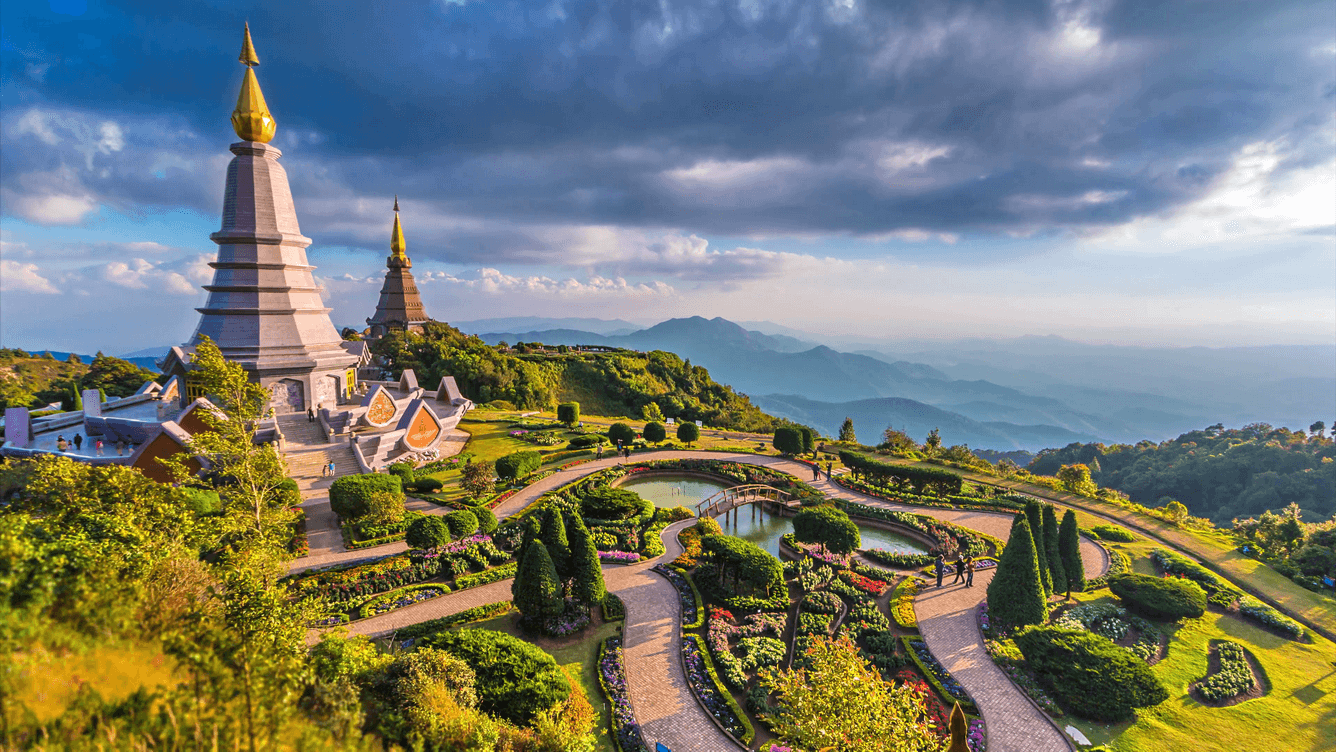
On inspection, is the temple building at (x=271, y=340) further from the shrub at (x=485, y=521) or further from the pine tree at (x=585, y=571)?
the pine tree at (x=585, y=571)

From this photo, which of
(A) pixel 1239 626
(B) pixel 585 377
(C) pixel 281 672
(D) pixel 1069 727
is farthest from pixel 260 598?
(B) pixel 585 377

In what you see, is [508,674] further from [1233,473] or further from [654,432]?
[1233,473]

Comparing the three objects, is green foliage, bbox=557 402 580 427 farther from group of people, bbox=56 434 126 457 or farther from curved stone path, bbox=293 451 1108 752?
group of people, bbox=56 434 126 457

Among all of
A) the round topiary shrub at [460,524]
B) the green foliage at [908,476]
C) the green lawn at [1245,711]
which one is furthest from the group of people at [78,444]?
the green lawn at [1245,711]

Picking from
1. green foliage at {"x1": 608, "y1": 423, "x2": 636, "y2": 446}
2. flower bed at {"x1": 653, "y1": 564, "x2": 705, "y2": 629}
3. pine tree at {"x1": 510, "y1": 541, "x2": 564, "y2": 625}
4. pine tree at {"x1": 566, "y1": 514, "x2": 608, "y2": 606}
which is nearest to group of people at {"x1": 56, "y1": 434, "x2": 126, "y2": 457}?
pine tree at {"x1": 510, "y1": 541, "x2": 564, "y2": 625}

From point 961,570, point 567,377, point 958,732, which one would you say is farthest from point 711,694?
point 567,377

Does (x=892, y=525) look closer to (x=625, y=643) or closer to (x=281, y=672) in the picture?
(x=625, y=643)

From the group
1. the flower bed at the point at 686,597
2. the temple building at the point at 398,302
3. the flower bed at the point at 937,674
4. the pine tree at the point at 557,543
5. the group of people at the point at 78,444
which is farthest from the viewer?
the temple building at the point at 398,302
